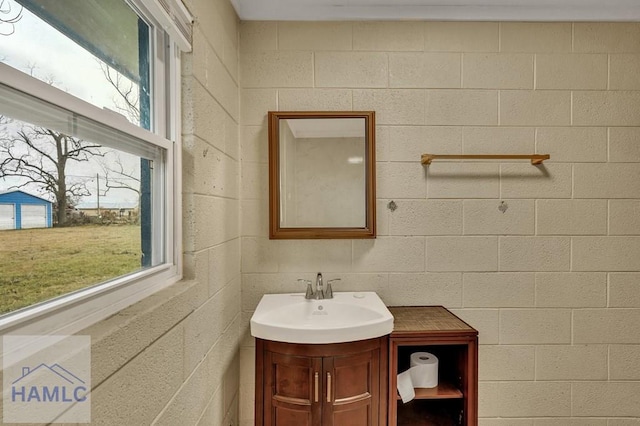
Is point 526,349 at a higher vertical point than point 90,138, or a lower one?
lower

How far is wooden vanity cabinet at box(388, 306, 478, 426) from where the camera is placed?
4.89ft

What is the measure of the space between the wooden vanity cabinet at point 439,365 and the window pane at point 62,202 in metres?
1.17

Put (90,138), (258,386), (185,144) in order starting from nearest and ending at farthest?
1. (90,138)
2. (185,144)
3. (258,386)

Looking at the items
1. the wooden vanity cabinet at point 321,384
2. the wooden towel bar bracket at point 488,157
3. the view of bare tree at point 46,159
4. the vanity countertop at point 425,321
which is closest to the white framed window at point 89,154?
the view of bare tree at point 46,159

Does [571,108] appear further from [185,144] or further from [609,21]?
[185,144]

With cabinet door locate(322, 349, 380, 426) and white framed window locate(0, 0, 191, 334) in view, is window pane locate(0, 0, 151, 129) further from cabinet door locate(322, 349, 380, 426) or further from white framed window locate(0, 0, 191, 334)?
cabinet door locate(322, 349, 380, 426)

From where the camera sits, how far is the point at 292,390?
1400mm

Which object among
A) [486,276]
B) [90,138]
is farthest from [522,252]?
[90,138]

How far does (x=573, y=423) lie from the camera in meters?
1.84

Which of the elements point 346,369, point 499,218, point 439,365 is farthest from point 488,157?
point 346,369

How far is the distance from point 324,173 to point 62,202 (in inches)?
48.6

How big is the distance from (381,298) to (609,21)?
2035 mm

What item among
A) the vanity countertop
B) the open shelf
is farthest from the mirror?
the open shelf

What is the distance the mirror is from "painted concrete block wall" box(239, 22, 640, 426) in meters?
0.09
